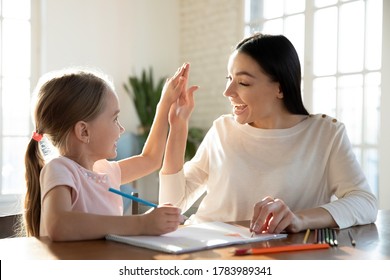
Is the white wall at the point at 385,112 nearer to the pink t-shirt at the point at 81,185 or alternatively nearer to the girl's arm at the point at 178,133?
the girl's arm at the point at 178,133

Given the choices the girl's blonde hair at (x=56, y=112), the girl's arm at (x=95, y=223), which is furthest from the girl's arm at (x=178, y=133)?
the girl's arm at (x=95, y=223)

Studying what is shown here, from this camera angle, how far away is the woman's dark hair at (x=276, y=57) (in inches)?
75.0

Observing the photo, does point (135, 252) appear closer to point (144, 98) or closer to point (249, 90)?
point (249, 90)

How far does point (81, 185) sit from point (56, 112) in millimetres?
230

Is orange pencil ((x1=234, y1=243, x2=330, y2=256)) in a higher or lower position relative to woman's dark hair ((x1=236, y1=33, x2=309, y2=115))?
lower

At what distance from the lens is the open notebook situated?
3.89ft

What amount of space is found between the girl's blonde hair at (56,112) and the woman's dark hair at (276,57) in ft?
1.82

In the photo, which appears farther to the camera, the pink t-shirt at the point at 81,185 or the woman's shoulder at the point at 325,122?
the woman's shoulder at the point at 325,122

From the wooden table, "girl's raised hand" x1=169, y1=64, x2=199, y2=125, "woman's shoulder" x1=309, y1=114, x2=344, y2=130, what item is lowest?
the wooden table

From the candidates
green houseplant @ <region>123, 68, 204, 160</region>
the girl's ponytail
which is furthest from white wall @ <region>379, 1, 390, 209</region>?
the girl's ponytail

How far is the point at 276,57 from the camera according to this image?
191 centimetres

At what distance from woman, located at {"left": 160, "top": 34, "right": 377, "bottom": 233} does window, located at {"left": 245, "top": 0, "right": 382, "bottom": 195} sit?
102 inches

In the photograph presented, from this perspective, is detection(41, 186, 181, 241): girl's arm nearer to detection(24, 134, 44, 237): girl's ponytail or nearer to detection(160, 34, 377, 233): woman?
detection(24, 134, 44, 237): girl's ponytail
